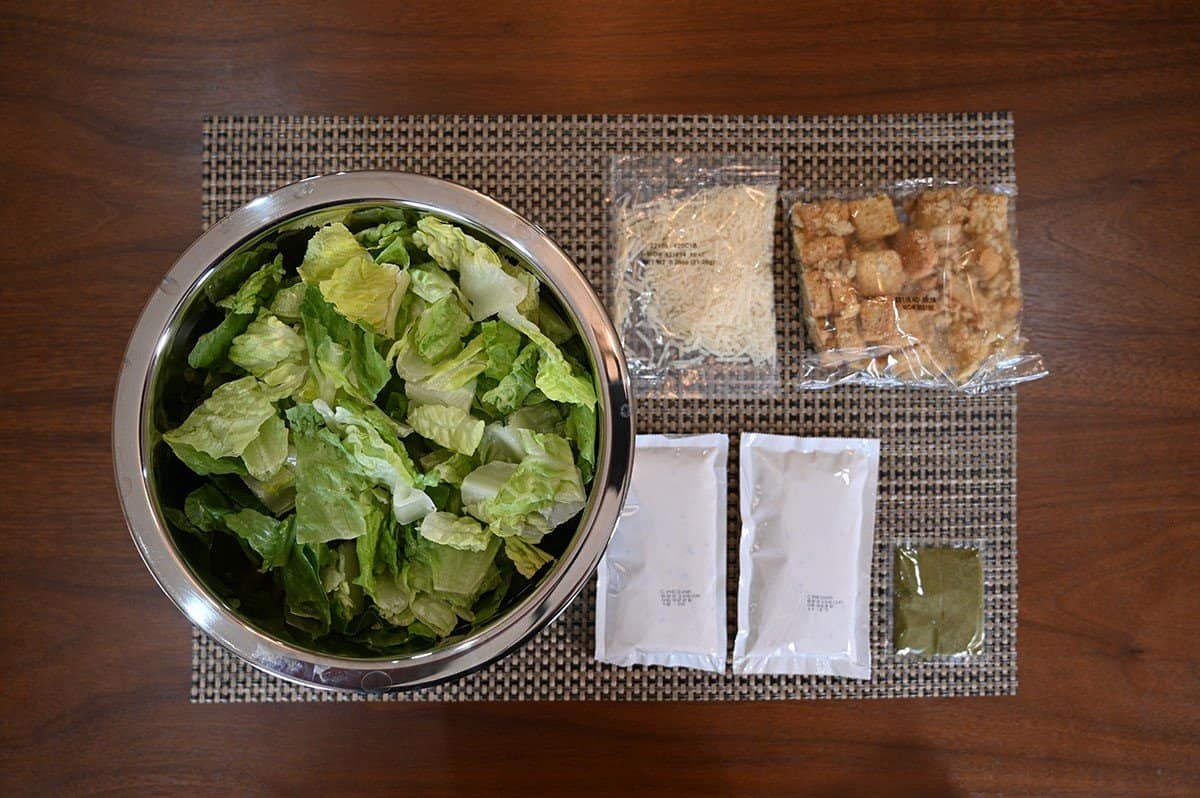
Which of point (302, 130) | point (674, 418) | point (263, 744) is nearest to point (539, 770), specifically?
point (263, 744)

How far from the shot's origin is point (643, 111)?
3.75ft

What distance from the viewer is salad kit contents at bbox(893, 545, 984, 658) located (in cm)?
112

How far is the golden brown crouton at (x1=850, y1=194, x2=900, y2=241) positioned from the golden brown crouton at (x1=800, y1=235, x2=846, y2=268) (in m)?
0.04

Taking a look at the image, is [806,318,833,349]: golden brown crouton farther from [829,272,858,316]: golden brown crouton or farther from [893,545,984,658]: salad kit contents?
[893,545,984,658]: salad kit contents

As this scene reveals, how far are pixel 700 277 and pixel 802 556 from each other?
403 millimetres

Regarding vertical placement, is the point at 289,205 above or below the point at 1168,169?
below

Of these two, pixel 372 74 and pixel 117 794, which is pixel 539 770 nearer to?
pixel 117 794

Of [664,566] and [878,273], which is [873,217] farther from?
[664,566]

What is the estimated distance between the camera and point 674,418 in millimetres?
1120

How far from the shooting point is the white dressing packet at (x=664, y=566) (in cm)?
110

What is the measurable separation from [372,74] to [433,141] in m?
0.13

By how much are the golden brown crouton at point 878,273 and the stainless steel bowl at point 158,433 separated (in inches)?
17.3

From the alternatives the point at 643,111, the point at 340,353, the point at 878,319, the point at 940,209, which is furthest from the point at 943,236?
the point at 340,353

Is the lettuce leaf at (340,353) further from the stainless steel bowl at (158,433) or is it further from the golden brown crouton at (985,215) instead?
the golden brown crouton at (985,215)
